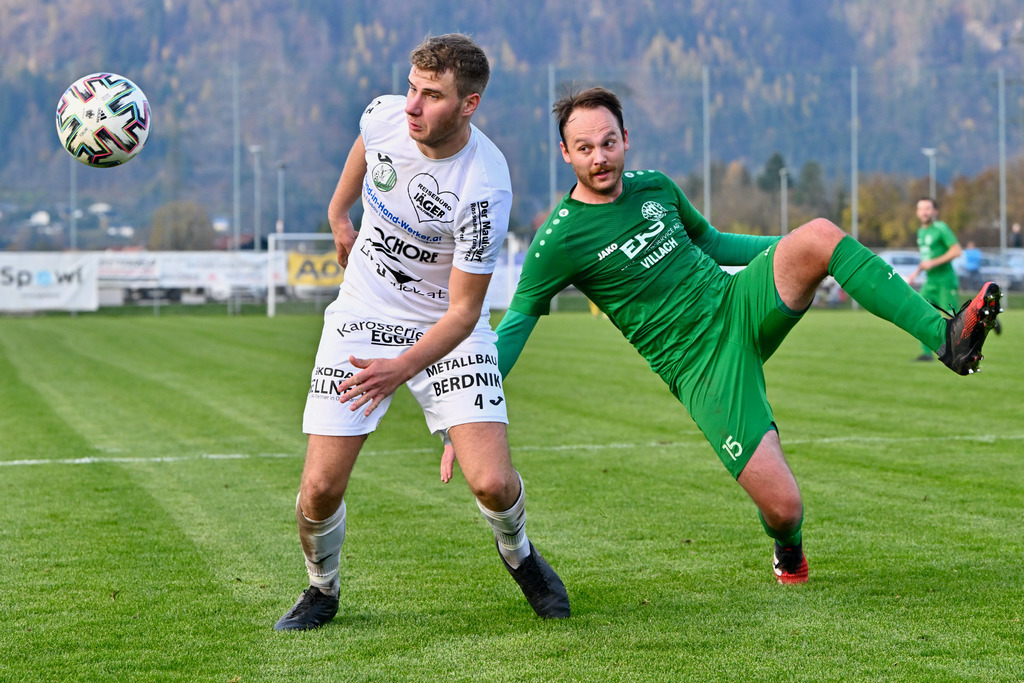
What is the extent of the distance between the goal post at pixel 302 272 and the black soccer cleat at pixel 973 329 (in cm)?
3325

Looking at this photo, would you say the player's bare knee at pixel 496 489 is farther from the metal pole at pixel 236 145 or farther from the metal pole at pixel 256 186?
the metal pole at pixel 256 186

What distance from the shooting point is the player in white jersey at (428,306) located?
A: 446cm

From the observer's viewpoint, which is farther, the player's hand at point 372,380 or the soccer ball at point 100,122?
the soccer ball at point 100,122

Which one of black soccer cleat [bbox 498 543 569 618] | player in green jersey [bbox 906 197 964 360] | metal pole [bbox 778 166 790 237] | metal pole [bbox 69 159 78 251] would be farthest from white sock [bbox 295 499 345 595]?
metal pole [bbox 778 166 790 237]

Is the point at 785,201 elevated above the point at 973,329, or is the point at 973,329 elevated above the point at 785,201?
the point at 973,329

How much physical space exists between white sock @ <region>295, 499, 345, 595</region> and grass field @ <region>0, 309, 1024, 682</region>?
0.18 metres

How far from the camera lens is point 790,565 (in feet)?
17.3

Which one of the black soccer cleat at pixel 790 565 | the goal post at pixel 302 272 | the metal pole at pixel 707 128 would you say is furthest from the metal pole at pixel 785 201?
the black soccer cleat at pixel 790 565

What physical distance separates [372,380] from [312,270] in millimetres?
33980

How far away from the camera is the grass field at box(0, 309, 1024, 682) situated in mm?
4293

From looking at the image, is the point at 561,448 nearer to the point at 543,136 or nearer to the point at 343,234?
the point at 343,234

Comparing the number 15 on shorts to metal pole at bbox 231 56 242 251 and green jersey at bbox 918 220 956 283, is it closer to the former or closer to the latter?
green jersey at bbox 918 220 956 283

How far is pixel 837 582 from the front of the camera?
5.30 metres

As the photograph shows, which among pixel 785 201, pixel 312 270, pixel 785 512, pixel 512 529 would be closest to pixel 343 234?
pixel 512 529
